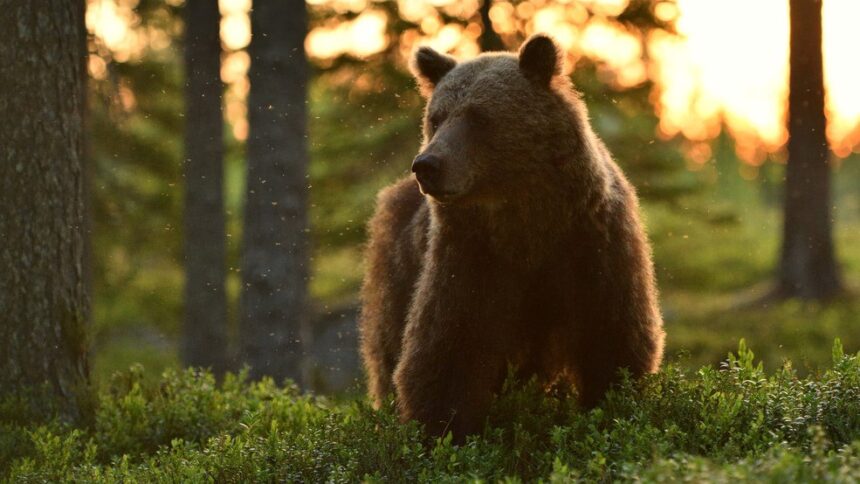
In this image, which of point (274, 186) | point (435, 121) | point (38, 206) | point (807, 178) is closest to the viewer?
point (435, 121)

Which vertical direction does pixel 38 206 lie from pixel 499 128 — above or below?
below

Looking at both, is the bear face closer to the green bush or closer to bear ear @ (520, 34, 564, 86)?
bear ear @ (520, 34, 564, 86)

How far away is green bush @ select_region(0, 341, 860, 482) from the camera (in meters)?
4.98

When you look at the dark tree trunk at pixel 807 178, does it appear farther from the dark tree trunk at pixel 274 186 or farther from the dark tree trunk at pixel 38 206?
the dark tree trunk at pixel 38 206

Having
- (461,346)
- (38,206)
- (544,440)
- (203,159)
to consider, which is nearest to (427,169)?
(461,346)

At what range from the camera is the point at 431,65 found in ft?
21.2

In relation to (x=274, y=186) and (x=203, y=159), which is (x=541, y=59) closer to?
(x=274, y=186)

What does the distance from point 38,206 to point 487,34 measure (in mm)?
7387

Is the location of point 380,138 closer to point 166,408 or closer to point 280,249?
point 280,249

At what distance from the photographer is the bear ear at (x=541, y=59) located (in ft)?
19.5

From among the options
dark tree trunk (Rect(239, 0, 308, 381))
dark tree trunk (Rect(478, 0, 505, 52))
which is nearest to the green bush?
dark tree trunk (Rect(239, 0, 308, 381))

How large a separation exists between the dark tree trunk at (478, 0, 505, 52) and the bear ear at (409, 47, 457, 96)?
673 cm

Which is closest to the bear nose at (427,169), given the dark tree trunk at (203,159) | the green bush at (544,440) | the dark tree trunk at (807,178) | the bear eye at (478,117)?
the bear eye at (478,117)

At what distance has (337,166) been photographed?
15.4m
